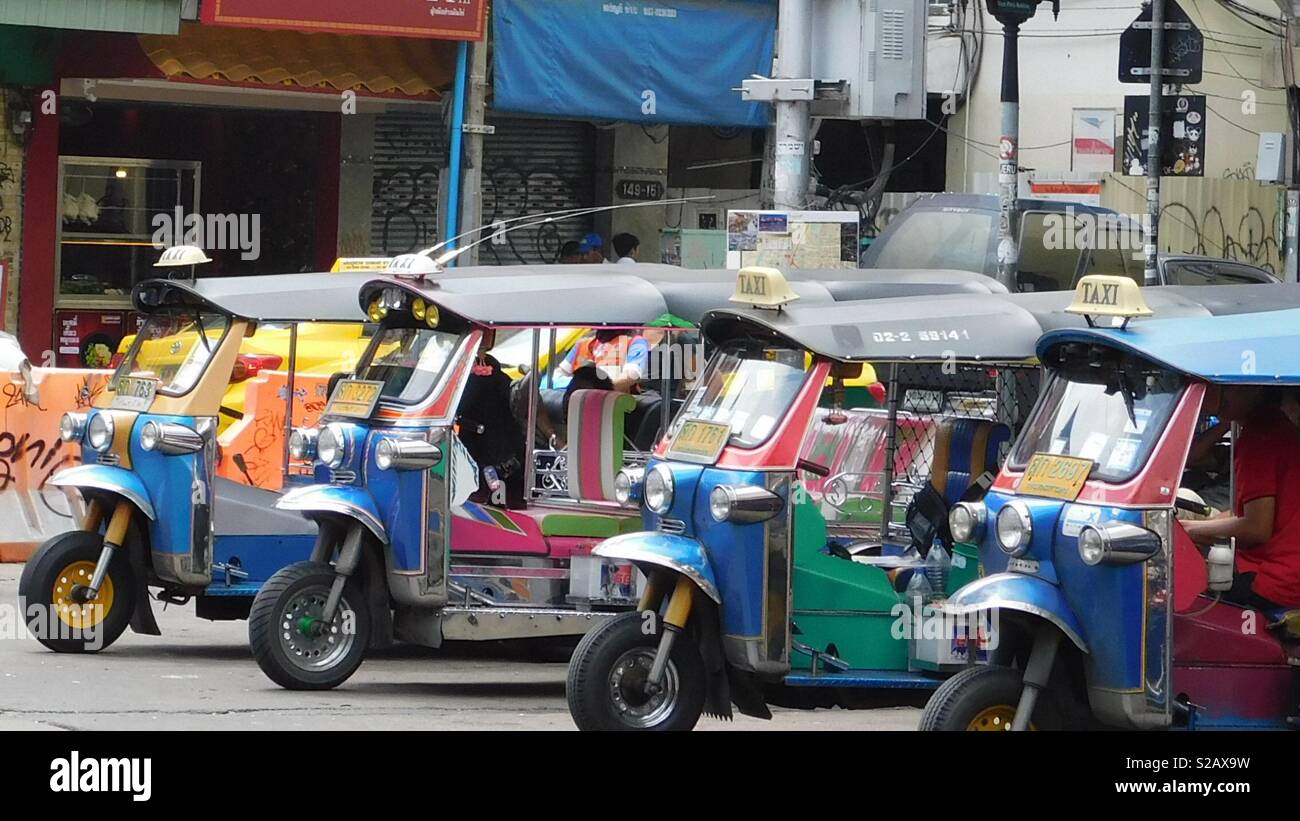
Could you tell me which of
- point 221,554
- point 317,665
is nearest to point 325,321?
point 221,554

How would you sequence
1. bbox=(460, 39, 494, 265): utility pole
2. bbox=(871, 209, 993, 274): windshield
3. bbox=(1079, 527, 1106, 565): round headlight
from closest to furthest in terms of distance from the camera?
bbox=(1079, 527, 1106, 565): round headlight
bbox=(871, 209, 993, 274): windshield
bbox=(460, 39, 494, 265): utility pole

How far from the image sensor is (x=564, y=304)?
30.5 feet

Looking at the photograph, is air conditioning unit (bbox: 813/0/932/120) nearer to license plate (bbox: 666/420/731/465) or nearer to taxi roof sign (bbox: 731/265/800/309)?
taxi roof sign (bbox: 731/265/800/309)

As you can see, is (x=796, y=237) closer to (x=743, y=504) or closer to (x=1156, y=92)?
(x=1156, y=92)

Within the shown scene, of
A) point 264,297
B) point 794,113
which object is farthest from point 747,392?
point 794,113

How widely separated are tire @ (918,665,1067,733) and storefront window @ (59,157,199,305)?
1386 centimetres

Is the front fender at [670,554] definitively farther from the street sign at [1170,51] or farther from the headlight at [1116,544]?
the street sign at [1170,51]

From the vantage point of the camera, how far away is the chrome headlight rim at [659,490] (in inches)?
313

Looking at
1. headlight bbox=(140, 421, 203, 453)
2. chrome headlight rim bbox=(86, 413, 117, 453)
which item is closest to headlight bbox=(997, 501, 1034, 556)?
headlight bbox=(140, 421, 203, 453)

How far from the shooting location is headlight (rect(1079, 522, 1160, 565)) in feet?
21.2

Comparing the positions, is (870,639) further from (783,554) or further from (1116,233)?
(1116,233)

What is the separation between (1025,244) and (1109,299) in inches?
434

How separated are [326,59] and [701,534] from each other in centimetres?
1143

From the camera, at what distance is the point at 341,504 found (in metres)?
9.09
